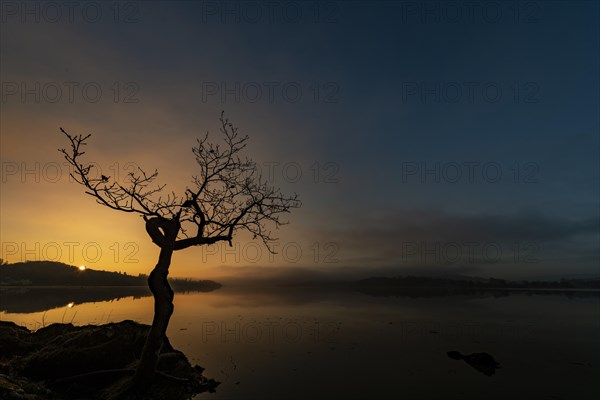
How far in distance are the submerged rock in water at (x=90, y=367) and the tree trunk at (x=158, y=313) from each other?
1.91 feet

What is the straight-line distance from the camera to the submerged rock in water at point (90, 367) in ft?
50.6

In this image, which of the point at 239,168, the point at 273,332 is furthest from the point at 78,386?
the point at 273,332

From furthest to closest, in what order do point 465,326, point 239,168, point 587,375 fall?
point 465,326, point 587,375, point 239,168

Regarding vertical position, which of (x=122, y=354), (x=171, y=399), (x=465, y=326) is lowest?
(x=465, y=326)

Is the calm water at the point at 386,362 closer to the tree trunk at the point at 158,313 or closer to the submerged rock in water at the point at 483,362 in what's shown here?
the submerged rock in water at the point at 483,362

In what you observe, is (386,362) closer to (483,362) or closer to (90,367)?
(483,362)

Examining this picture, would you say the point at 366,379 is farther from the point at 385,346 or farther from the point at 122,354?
the point at 122,354

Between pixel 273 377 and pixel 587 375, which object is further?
pixel 587 375

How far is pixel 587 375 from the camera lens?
2595cm

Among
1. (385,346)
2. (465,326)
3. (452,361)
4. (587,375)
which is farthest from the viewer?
(465,326)

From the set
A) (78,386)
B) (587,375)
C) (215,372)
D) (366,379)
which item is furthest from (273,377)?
(587,375)

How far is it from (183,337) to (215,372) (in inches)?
665

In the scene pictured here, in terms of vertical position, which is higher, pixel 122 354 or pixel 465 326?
pixel 122 354

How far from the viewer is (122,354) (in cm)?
1881
